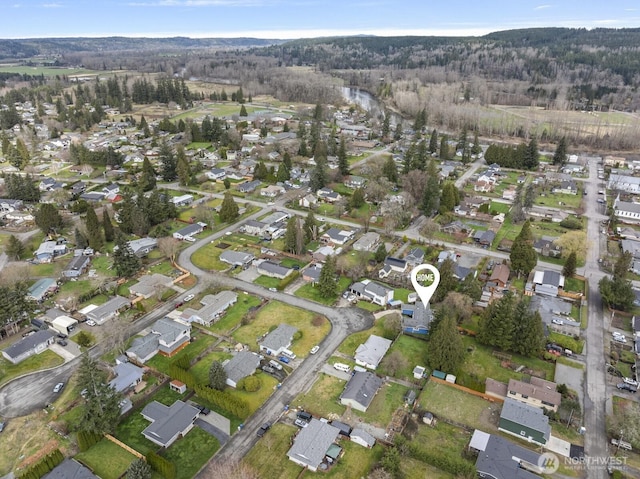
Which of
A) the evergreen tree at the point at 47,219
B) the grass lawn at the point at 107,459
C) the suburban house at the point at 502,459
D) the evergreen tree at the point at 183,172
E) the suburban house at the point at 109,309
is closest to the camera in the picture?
the suburban house at the point at 502,459

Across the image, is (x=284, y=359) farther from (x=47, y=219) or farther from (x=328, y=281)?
(x=47, y=219)

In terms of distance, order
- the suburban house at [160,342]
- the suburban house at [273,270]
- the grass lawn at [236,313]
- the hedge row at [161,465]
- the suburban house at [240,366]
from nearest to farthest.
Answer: the hedge row at [161,465] → the suburban house at [240,366] → the suburban house at [160,342] → the grass lawn at [236,313] → the suburban house at [273,270]

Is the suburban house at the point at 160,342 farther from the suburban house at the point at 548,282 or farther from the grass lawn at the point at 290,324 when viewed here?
the suburban house at the point at 548,282

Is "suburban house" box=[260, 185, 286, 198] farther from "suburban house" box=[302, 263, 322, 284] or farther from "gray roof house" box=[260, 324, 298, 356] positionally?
"gray roof house" box=[260, 324, 298, 356]

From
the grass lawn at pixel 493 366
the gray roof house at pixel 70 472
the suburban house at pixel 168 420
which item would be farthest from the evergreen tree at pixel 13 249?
the grass lawn at pixel 493 366

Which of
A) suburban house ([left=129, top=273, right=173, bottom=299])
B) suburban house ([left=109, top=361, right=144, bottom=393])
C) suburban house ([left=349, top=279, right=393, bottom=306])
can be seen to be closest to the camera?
suburban house ([left=109, top=361, right=144, bottom=393])

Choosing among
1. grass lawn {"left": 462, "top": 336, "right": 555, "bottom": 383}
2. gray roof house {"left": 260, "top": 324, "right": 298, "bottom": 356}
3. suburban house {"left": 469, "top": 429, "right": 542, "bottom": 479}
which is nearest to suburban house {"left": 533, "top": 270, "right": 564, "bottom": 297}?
grass lawn {"left": 462, "top": 336, "right": 555, "bottom": 383}
